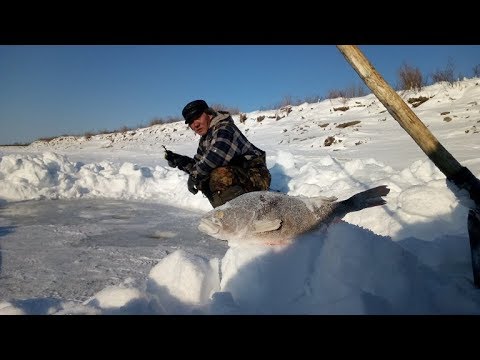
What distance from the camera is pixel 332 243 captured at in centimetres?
159

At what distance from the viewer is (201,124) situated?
3.95 metres

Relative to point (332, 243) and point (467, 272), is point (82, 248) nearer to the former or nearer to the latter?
point (332, 243)

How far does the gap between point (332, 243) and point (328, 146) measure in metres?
6.74

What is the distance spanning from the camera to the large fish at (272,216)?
5.65ft

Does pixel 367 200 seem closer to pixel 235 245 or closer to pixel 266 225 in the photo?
pixel 266 225

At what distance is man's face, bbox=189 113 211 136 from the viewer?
3896mm

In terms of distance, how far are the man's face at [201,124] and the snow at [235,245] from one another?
1.16m

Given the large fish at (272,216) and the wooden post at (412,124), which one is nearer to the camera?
the large fish at (272,216)

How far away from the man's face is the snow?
1164 millimetres

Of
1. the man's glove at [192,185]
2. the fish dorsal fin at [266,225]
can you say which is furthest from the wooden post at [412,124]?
the man's glove at [192,185]

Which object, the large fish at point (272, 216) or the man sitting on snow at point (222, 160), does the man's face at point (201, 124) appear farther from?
the large fish at point (272, 216)

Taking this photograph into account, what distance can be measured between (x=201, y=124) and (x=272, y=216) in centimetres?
239

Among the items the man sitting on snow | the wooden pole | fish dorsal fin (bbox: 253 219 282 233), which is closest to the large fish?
fish dorsal fin (bbox: 253 219 282 233)
